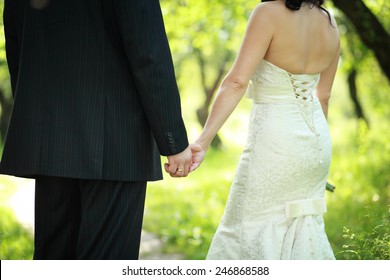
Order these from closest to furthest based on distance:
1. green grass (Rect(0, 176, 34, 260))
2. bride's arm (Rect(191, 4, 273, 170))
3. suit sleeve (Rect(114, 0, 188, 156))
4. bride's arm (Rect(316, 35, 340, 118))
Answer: suit sleeve (Rect(114, 0, 188, 156)), bride's arm (Rect(191, 4, 273, 170)), bride's arm (Rect(316, 35, 340, 118)), green grass (Rect(0, 176, 34, 260))

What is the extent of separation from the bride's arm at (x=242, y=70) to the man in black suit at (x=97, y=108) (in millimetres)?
496

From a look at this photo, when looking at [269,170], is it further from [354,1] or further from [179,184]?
[179,184]

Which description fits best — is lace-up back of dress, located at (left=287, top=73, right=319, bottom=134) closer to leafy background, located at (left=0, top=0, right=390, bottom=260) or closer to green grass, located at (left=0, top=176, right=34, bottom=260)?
leafy background, located at (left=0, top=0, right=390, bottom=260)

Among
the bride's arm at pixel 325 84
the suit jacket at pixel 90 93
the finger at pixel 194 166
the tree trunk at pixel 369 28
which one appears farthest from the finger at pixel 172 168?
the tree trunk at pixel 369 28

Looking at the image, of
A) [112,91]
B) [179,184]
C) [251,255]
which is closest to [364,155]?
[179,184]

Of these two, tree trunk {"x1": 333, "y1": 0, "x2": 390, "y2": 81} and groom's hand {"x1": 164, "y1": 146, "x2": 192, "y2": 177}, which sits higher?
tree trunk {"x1": 333, "y1": 0, "x2": 390, "y2": 81}

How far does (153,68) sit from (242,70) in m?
0.74

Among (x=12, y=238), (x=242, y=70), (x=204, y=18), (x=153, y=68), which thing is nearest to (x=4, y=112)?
(x=204, y=18)

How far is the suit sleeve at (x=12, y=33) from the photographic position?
2.85 metres

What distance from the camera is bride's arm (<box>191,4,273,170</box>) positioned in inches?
121

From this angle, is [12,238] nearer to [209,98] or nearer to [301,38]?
[301,38]

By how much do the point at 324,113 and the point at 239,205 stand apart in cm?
90

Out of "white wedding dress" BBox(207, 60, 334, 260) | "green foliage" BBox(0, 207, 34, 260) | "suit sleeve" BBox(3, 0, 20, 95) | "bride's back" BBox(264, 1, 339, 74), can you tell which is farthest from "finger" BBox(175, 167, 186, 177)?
"green foliage" BBox(0, 207, 34, 260)
